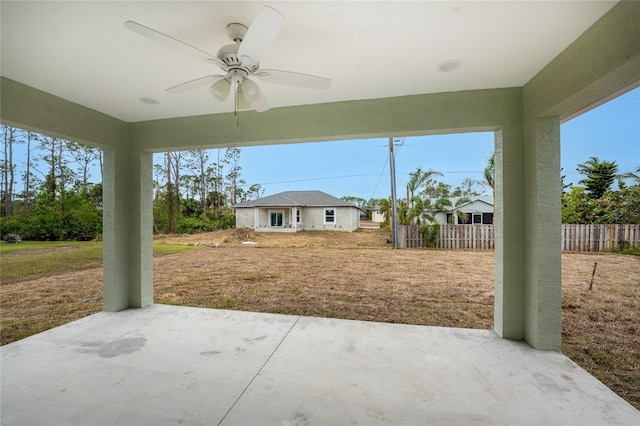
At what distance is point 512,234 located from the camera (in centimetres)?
240

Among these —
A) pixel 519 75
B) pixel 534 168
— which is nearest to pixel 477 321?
pixel 534 168

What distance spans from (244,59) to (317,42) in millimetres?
584

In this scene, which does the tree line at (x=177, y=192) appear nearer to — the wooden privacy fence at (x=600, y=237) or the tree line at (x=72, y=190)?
the tree line at (x=72, y=190)

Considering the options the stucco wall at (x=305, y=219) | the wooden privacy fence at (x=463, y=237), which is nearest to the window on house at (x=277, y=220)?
the stucco wall at (x=305, y=219)

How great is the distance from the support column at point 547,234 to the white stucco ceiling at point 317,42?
0.63 metres

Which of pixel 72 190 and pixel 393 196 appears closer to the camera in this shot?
pixel 72 190

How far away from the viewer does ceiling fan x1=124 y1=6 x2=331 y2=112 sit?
1171 mm

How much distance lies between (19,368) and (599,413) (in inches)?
163

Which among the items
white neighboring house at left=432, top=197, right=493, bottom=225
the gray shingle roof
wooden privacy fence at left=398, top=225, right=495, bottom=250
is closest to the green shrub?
wooden privacy fence at left=398, top=225, right=495, bottom=250

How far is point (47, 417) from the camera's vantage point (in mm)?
1438

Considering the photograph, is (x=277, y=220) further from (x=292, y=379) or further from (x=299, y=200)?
(x=292, y=379)

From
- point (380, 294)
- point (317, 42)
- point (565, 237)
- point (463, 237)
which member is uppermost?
point (317, 42)

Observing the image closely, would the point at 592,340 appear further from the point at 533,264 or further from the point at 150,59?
the point at 150,59

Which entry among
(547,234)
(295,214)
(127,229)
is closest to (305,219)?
(295,214)
